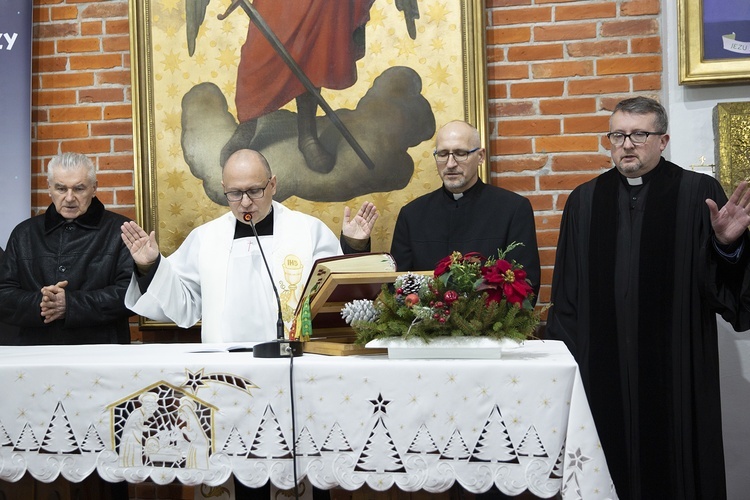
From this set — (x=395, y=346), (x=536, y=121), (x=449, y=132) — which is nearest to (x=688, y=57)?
(x=536, y=121)

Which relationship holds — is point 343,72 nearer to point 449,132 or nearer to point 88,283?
point 449,132

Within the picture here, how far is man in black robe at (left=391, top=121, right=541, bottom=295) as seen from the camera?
3867 millimetres

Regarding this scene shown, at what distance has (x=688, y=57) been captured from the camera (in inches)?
157

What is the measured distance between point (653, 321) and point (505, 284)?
134 cm

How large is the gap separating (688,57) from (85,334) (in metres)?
3.08

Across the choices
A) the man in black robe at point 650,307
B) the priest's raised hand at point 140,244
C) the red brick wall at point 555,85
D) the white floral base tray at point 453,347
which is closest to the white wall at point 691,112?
the red brick wall at point 555,85

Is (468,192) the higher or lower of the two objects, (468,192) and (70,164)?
the lower

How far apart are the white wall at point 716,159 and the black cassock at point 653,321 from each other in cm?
44

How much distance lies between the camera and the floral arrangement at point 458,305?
2.38m

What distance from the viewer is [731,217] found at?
320 cm

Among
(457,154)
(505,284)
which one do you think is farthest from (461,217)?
(505,284)

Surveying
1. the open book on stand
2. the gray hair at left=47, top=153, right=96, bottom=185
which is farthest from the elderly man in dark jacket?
the open book on stand

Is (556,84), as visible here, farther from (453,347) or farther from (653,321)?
(453,347)

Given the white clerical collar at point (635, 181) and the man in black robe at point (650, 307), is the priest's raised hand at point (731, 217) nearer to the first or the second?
the man in black robe at point (650, 307)
